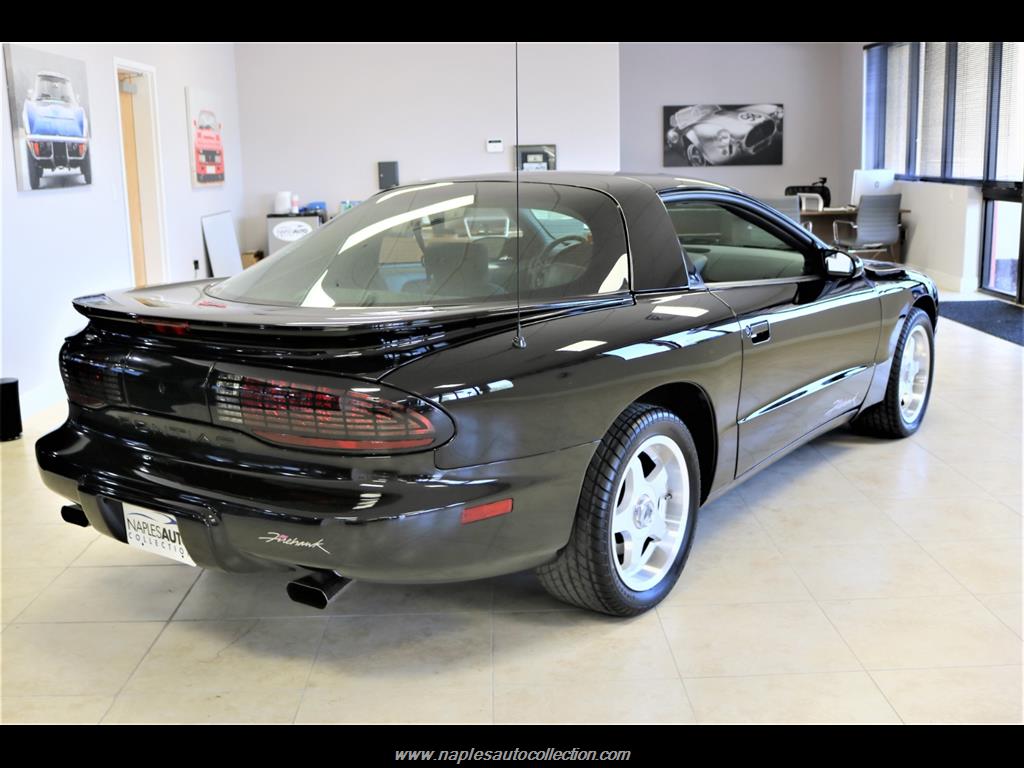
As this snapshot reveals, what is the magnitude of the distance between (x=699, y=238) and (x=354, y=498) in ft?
8.33

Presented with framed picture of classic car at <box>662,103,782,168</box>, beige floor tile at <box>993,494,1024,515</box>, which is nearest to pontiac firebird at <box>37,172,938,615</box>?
beige floor tile at <box>993,494,1024,515</box>

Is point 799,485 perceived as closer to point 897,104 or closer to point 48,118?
point 48,118

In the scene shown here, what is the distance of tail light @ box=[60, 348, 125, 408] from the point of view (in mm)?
2604

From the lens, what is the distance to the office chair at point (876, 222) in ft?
35.9

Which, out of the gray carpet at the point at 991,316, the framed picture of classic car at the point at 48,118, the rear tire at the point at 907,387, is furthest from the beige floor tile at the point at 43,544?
the gray carpet at the point at 991,316

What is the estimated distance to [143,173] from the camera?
8305mm

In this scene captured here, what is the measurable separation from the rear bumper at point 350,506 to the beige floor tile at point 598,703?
1.00ft

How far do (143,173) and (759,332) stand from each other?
6.52 meters

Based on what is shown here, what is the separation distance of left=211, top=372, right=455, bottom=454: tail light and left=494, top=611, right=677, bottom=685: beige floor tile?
2.30 feet

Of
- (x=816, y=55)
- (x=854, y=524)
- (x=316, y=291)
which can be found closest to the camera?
(x=316, y=291)
